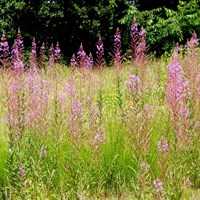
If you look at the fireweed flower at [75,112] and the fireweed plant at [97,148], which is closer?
the fireweed plant at [97,148]

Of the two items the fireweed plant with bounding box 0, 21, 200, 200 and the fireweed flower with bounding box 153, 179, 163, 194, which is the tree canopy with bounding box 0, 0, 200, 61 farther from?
the fireweed flower with bounding box 153, 179, 163, 194

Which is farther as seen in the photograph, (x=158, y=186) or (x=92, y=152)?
(x=92, y=152)

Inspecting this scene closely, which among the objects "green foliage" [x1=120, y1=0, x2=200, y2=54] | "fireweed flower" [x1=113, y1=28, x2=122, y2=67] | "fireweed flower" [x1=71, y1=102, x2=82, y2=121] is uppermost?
"green foliage" [x1=120, y1=0, x2=200, y2=54]

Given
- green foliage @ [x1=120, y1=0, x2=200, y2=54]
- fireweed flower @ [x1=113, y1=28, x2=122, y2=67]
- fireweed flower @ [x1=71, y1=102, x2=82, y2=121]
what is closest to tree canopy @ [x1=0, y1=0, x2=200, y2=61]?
green foliage @ [x1=120, y1=0, x2=200, y2=54]

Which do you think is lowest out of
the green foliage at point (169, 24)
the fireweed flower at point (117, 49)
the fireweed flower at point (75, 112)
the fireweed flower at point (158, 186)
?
the fireweed flower at point (158, 186)

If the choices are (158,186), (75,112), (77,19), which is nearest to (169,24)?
(77,19)

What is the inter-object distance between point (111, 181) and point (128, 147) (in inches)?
14.8

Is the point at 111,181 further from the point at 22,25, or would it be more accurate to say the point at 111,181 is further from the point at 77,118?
the point at 22,25

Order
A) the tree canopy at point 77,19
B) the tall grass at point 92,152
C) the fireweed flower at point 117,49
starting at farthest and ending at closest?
1. the tree canopy at point 77,19
2. the fireweed flower at point 117,49
3. the tall grass at point 92,152

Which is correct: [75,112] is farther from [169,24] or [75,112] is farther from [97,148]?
[169,24]

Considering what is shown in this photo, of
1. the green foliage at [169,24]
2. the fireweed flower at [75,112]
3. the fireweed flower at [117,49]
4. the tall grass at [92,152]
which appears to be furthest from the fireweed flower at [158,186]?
the green foliage at [169,24]

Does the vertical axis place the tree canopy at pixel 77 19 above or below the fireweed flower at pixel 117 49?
above

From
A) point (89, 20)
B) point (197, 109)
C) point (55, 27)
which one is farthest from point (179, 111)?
point (55, 27)

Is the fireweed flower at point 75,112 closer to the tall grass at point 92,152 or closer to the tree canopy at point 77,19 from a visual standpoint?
the tall grass at point 92,152
